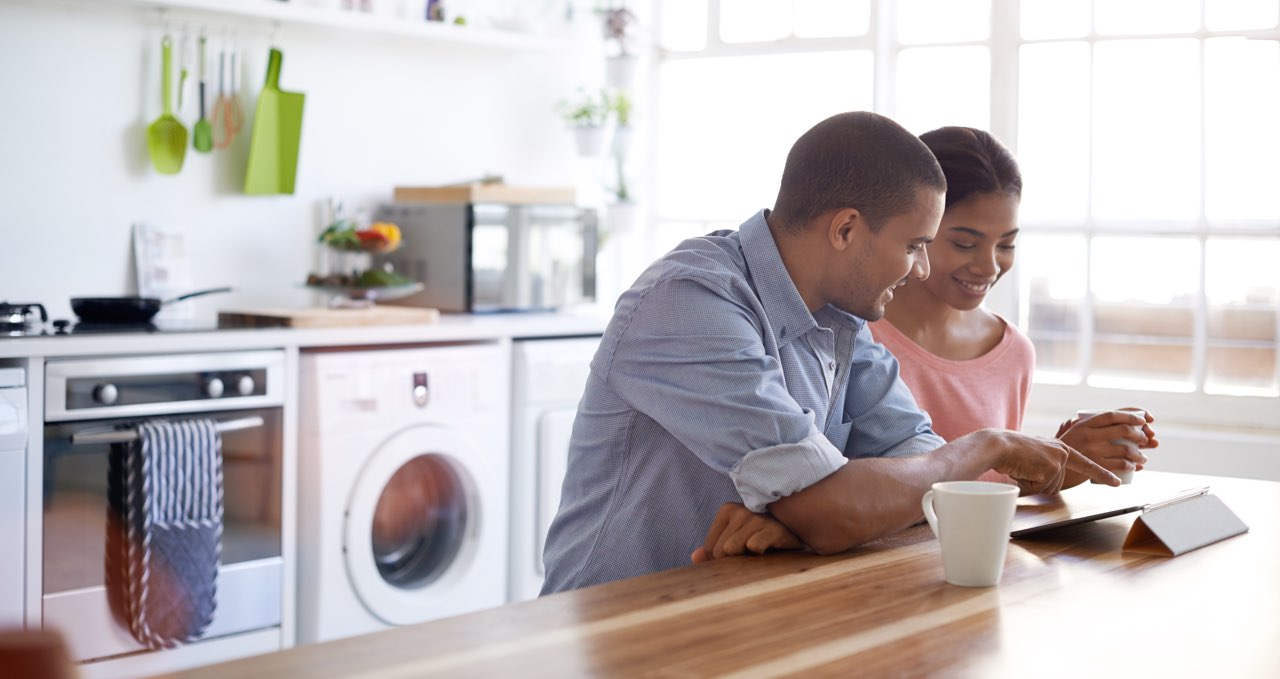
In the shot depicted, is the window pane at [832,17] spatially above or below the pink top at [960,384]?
above

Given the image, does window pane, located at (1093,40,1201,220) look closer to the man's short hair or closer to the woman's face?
the woman's face

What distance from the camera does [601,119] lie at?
14.9 feet

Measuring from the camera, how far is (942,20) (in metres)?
4.30

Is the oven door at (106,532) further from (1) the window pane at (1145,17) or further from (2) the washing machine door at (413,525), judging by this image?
(1) the window pane at (1145,17)

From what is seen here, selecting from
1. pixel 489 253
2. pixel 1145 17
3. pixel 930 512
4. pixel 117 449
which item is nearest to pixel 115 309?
pixel 117 449

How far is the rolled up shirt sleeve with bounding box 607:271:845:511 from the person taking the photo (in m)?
1.47

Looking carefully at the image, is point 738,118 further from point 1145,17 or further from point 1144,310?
point 1144,310

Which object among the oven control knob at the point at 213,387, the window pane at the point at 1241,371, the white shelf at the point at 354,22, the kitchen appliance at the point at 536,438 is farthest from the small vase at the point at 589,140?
the window pane at the point at 1241,371

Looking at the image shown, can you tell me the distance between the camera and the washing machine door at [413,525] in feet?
11.0

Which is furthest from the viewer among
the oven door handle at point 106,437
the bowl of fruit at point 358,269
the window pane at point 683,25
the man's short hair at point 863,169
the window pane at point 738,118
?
the window pane at point 683,25

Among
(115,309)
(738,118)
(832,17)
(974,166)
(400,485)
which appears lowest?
(400,485)

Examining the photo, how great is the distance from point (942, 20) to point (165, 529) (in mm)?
2821

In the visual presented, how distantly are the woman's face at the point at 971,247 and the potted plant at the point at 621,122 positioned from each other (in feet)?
8.16

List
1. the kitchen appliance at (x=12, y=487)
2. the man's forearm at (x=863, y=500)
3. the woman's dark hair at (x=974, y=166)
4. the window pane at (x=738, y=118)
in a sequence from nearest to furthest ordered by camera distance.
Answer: the man's forearm at (x=863, y=500), the woman's dark hair at (x=974, y=166), the kitchen appliance at (x=12, y=487), the window pane at (x=738, y=118)
